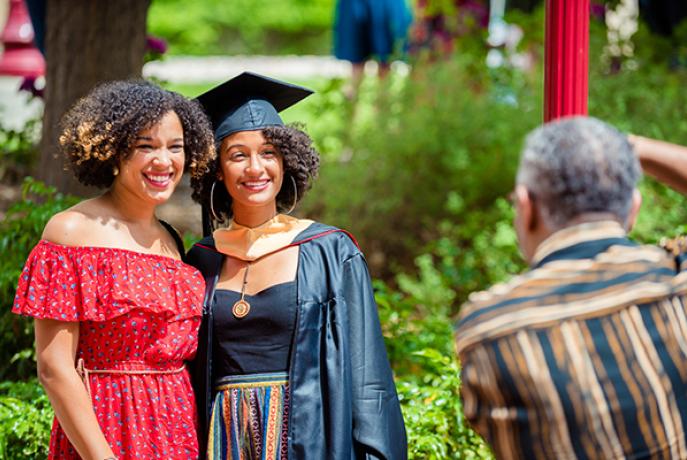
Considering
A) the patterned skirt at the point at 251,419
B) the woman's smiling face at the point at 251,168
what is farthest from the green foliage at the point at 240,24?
the patterned skirt at the point at 251,419

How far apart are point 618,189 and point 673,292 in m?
0.22

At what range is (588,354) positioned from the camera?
76.5 inches

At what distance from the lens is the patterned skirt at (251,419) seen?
2.81 m

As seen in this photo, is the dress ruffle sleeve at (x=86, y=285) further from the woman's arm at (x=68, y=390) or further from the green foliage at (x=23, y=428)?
the green foliage at (x=23, y=428)

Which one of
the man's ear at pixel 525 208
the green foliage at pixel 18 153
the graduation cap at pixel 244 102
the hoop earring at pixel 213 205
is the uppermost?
the green foliage at pixel 18 153

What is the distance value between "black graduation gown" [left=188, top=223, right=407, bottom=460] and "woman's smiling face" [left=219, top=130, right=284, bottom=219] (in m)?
0.23

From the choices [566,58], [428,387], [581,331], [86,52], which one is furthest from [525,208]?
[86,52]

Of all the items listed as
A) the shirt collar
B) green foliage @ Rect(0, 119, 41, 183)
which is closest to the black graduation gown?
the shirt collar

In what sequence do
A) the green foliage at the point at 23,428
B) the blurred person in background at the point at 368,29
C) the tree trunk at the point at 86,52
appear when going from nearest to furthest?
the green foliage at the point at 23,428, the tree trunk at the point at 86,52, the blurred person in background at the point at 368,29

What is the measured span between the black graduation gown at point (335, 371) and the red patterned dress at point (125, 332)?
4.0 inches

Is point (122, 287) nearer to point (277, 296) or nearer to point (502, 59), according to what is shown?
point (277, 296)

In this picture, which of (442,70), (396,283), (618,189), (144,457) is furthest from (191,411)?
(442,70)

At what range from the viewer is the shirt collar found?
1992 millimetres

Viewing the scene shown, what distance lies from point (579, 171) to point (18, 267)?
2.65 m
